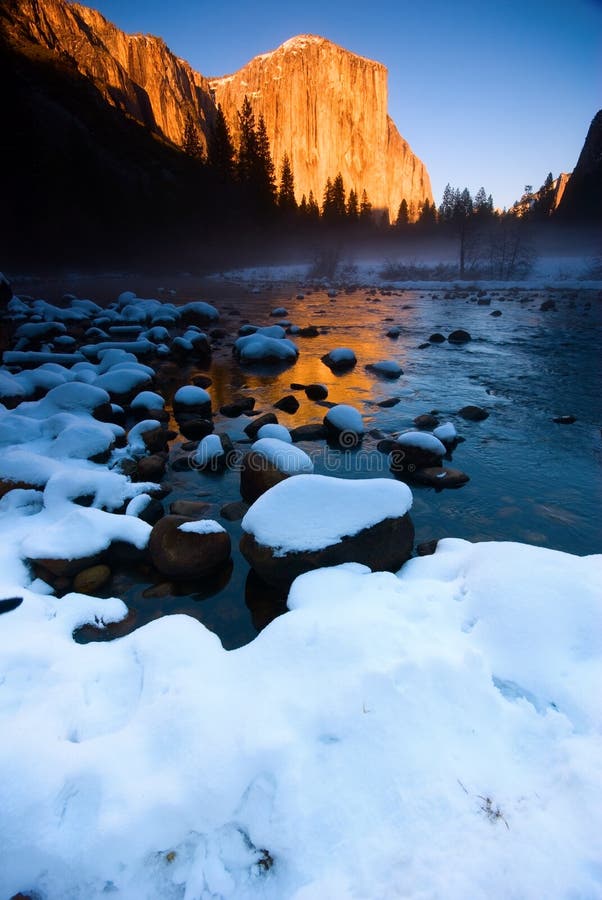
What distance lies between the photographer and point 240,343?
1180 cm

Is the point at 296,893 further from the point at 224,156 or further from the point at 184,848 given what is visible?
the point at 224,156

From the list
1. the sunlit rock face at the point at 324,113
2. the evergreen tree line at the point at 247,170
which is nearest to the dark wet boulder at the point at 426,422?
the evergreen tree line at the point at 247,170

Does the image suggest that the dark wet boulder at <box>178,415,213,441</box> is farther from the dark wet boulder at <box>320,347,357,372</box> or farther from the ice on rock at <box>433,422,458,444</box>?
the dark wet boulder at <box>320,347,357,372</box>

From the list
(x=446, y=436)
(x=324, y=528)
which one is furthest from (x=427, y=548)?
(x=446, y=436)

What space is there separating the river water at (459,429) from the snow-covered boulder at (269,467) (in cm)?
29

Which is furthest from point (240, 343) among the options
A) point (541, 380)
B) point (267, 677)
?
point (267, 677)

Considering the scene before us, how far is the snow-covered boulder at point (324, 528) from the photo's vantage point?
11.3 feet

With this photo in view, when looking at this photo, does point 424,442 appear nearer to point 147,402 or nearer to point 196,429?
point 196,429

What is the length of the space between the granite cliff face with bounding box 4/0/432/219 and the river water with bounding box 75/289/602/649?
106 metres

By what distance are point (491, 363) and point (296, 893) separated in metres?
12.2

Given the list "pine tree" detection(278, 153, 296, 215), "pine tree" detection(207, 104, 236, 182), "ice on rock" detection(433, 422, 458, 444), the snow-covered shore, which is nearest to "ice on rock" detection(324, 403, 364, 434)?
"ice on rock" detection(433, 422, 458, 444)

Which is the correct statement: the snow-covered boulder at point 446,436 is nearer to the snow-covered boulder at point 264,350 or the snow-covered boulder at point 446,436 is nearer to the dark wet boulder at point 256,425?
the dark wet boulder at point 256,425

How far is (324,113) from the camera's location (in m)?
114

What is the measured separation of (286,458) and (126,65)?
138107 millimetres
